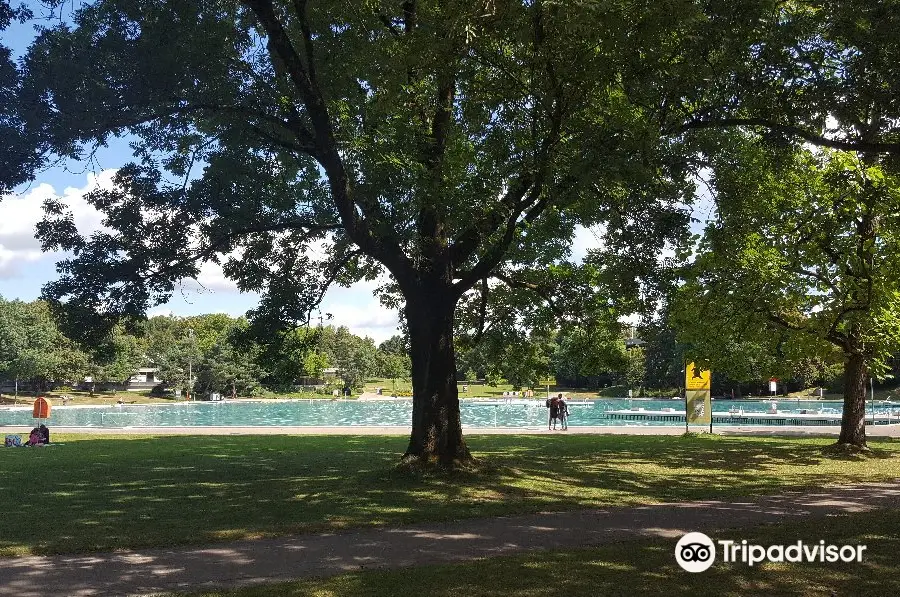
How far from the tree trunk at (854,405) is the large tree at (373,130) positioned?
857 cm

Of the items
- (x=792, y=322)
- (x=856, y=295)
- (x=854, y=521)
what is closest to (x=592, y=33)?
(x=854, y=521)

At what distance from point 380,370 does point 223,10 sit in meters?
98.5

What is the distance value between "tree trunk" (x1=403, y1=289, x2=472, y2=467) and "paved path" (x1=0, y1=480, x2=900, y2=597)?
4306 mm

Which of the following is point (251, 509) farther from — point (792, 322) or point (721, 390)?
point (721, 390)

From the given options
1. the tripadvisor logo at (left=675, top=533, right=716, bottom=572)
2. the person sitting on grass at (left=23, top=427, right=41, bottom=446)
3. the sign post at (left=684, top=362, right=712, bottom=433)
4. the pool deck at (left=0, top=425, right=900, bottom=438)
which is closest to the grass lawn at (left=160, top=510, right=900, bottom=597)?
the tripadvisor logo at (left=675, top=533, right=716, bottom=572)

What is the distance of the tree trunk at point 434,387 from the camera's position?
46.2ft

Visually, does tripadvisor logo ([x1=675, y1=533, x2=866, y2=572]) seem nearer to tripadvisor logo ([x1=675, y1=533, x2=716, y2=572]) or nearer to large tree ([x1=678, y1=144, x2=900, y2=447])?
tripadvisor logo ([x1=675, y1=533, x2=716, y2=572])

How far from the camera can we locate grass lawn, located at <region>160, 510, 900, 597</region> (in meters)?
6.12

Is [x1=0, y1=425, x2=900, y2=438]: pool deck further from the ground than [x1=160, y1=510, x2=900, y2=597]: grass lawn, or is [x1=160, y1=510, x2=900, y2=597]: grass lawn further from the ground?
[x1=160, y1=510, x2=900, y2=597]: grass lawn

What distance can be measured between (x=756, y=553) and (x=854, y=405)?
13668mm

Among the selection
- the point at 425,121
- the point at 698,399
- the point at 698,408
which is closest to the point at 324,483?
the point at 425,121

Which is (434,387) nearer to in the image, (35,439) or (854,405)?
(854,405)

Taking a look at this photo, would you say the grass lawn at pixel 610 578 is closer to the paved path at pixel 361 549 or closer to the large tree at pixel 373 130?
the paved path at pixel 361 549

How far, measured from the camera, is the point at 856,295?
17391mm
